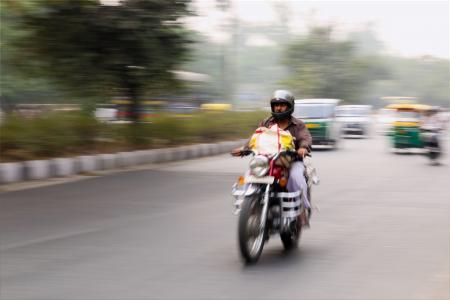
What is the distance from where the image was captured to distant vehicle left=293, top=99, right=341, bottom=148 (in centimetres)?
2588

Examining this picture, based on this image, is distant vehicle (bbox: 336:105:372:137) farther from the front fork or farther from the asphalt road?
the front fork

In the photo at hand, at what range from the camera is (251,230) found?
6.58 metres

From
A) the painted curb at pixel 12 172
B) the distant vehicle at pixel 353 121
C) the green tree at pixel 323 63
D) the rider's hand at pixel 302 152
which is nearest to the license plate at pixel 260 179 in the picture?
the rider's hand at pixel 302 152

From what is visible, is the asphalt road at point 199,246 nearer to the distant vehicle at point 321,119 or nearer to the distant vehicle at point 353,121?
the distant vehicle at point 321,119

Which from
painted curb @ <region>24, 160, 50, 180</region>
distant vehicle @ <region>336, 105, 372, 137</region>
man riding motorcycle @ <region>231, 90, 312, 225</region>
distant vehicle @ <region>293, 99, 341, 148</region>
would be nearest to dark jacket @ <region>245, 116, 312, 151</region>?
man riding motorcycle @ <region>231, 90, 312, 225</region>

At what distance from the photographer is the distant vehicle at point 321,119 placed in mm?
25875

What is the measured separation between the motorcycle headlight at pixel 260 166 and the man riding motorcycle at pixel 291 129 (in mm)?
411

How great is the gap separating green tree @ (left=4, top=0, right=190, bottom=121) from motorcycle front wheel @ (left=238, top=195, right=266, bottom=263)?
10.9 metres

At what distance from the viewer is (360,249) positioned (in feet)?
24.6

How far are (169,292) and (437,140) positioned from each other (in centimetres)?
1621

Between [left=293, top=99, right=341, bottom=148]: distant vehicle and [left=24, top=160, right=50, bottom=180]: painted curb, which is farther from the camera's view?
[left=293, top=99, right=341, bottom=148]: distant vehicle

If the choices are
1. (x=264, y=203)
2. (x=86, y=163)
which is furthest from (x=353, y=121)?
(x=264, y=203)

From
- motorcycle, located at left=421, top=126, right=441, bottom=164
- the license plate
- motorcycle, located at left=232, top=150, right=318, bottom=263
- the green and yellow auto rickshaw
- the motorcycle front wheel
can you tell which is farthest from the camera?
the green and yellow auto rickshaw

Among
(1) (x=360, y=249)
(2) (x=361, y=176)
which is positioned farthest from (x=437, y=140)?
(1) (x=360, y=249)
